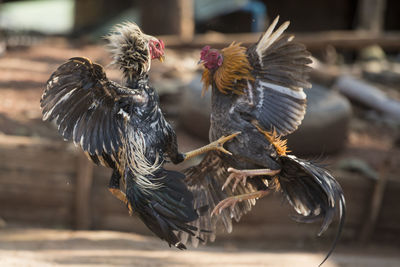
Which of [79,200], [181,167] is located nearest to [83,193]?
[79,200]

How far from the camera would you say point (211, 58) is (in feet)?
8.62

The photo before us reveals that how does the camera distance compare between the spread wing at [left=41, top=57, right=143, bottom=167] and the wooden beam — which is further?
the wooden beam

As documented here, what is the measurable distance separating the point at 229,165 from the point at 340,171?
11.2ft

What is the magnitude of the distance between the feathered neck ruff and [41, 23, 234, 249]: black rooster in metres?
0.39

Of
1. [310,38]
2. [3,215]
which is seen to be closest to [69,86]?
[3,215]

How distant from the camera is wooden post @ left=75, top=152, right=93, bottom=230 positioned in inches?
212

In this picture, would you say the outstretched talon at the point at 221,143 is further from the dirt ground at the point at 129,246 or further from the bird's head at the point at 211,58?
Result: the dirt ground at the point at 129,246

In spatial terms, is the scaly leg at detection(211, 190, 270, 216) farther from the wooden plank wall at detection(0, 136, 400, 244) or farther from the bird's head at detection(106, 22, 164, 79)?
the wooden plank wall at detection(0, 136, 400, 244)

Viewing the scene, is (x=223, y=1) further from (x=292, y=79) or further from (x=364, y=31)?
(x=292, y=79)

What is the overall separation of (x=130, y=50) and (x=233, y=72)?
1.70 ft

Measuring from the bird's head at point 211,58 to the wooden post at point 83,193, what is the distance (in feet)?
9.88

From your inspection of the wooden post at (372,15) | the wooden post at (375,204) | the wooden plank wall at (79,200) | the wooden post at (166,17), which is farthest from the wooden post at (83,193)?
the wooden post at (372,15)

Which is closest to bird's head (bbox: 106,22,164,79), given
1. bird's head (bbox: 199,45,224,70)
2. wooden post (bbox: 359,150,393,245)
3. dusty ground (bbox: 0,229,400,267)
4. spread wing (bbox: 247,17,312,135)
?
bird's head (bbox: 199,45,224,70)

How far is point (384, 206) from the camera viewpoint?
576 centimetres
